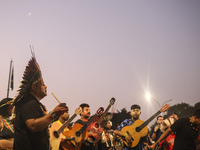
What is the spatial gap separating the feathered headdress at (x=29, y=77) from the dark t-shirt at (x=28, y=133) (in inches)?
8.8

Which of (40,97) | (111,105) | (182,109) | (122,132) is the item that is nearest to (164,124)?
(122,132)

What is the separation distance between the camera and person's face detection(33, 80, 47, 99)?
385 centimetres

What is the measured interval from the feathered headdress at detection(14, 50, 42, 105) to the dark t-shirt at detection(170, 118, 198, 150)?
4667 mm

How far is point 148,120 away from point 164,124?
3.54 feet

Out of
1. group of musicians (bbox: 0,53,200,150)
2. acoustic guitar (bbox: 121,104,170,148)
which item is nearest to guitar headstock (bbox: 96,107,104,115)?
group of musicians (bbox: 0,53,200,150)

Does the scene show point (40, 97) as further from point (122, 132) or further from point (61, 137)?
point (122, 132)

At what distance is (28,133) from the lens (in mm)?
3451

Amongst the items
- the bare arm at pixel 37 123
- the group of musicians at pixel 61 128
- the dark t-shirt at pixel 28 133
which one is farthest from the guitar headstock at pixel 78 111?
the bare arm at pixel 37 123

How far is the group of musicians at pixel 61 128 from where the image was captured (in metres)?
3.45

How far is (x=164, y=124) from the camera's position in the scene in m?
9.52

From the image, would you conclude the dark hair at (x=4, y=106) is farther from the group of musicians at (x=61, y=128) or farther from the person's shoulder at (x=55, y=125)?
the person's shoulder at (x=55, y=125)

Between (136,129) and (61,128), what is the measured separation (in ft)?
9.92

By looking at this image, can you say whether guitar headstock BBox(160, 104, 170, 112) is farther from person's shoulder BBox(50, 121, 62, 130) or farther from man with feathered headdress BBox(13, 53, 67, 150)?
man with feathered headdress BBox(13, 53, 67, 150)

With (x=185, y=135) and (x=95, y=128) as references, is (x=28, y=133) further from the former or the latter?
(x=185, y=135)
